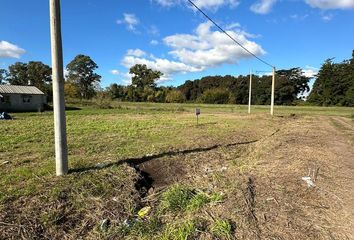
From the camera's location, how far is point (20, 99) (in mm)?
36938

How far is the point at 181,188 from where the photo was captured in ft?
16.4

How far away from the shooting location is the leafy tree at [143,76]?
→ 88.1 meters

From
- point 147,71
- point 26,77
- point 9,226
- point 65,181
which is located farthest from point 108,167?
point 147,71

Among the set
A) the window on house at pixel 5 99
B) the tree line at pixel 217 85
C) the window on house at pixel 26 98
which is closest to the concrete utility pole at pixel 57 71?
the window on house at pixel 5 99

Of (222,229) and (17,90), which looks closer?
(222,229)

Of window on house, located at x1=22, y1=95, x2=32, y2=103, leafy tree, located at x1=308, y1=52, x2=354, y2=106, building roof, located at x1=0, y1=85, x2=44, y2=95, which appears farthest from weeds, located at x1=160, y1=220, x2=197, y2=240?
leafy tree, located at x1=308, y1=52, x2=354, y2=106

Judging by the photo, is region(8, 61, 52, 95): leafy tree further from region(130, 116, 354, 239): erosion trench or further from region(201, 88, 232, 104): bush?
region(130, 116, 354, 239): erosion trench

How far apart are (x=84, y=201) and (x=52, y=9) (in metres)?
3.32

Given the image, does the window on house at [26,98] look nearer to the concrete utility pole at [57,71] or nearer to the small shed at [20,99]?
the small shed at [20,99]

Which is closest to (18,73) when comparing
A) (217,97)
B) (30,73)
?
(30,73)

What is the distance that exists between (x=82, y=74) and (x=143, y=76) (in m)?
16.9

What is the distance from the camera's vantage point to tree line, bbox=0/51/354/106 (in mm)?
71188

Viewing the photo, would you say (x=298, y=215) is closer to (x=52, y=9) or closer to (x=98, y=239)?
(x=98, y=239)

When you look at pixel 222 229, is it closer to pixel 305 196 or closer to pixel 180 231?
pixel 180 231
